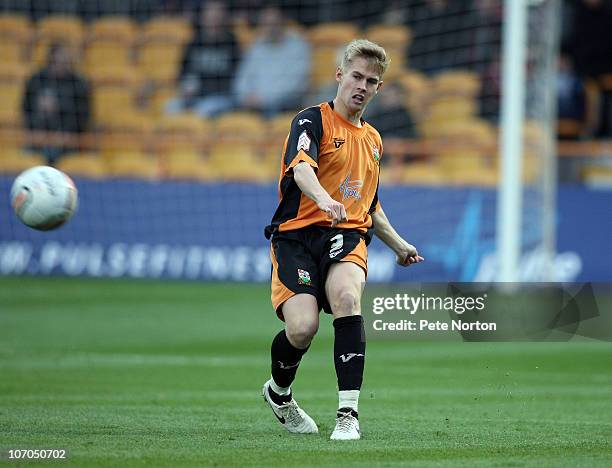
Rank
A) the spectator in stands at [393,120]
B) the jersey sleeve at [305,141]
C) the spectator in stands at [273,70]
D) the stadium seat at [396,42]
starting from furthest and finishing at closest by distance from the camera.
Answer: the spectator in stands at [273,70], the stadium seat at [396,42], the spectator in stands at [393,120], the jersey sleeve at [305,141]

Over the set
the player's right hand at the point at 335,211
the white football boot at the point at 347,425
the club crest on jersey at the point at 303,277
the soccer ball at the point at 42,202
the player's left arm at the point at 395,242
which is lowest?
the white football boot at the point at 347,425

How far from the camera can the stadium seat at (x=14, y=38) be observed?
2125 cm

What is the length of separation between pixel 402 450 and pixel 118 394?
3.14 meters

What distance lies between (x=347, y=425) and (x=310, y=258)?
939mm

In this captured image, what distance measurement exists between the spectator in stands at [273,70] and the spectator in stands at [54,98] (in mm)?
2571

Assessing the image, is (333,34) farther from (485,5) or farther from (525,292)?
(525,292)

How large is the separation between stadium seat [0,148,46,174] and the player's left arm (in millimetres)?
12881

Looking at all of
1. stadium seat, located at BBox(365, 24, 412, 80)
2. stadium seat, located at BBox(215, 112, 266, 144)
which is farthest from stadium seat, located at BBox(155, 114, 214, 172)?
stadium seat, located at BBox(365, 24, 412, 80)

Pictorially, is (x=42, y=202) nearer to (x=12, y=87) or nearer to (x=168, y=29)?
(x=12, y=87)

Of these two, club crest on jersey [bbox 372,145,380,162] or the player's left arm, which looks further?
the player's left arm

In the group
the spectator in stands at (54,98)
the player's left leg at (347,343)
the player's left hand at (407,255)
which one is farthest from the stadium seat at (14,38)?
the player's left leg at (347,343)

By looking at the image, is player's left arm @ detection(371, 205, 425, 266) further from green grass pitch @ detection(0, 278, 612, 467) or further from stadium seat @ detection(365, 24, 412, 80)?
stadium seat @ detection(365, 24, 412, 80)

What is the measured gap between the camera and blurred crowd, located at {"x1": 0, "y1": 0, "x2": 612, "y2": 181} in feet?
63.6

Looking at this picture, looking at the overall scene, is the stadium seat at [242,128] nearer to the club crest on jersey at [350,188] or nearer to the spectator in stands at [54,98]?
the spectator in stands at [54,98]
